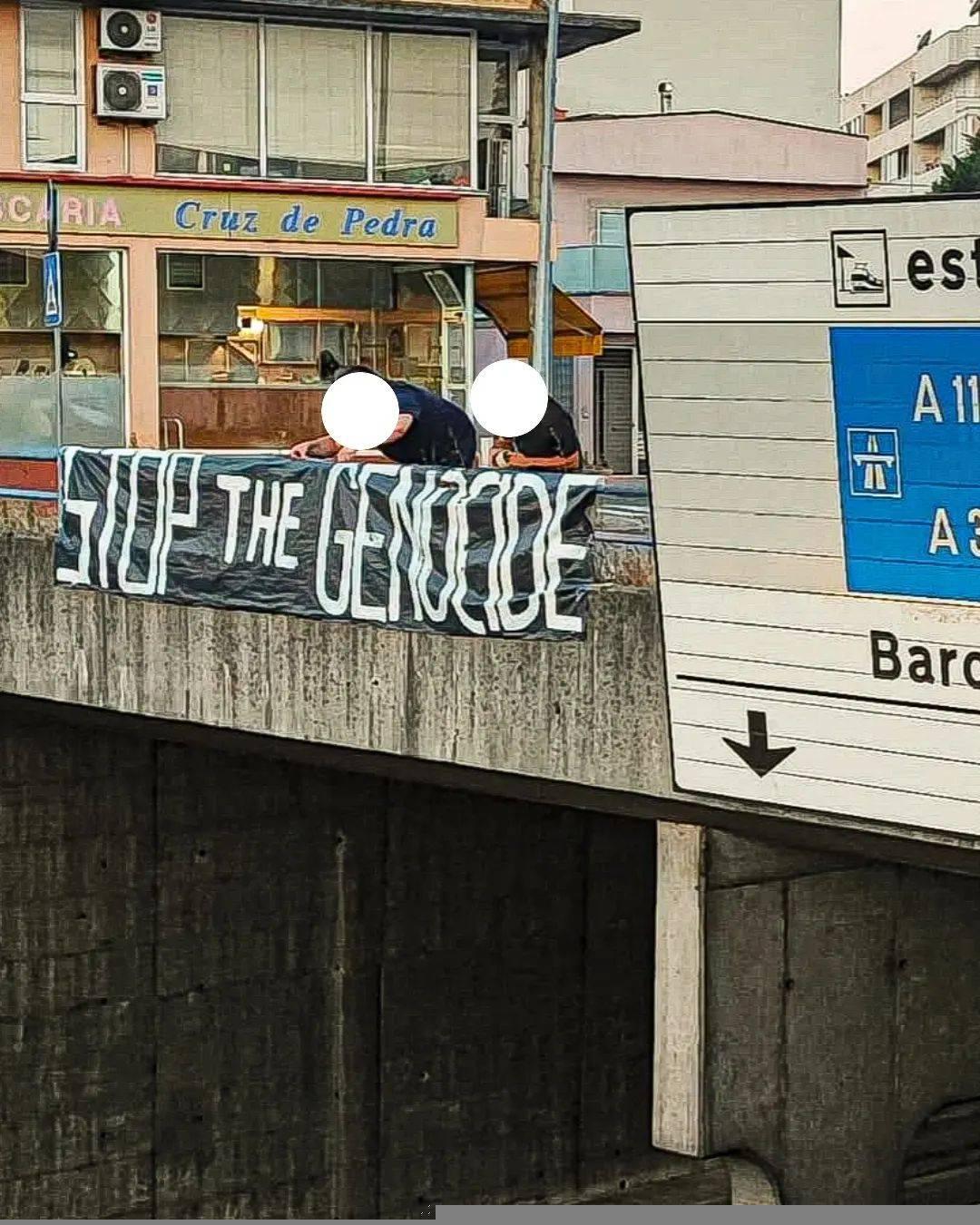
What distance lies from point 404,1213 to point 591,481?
8468 millimetres

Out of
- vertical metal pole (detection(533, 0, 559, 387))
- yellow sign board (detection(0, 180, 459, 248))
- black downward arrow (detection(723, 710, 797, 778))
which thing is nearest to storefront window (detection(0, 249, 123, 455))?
yellow sign board (detection(0, 180, 459, 248))

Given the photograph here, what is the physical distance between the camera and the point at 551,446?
37.3 feet

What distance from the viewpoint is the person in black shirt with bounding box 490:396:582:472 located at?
11273mm

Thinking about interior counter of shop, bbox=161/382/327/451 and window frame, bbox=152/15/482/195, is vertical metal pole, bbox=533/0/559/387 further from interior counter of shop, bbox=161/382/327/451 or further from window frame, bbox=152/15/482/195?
interior counter of shop, bbox=161/382/327/451

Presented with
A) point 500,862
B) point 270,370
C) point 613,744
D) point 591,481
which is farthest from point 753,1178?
point 270,370

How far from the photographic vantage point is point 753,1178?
406 inches

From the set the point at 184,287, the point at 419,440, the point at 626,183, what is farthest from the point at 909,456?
the point at 626,183

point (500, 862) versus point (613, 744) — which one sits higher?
point (613, 744)

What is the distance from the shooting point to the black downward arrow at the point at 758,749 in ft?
28.7

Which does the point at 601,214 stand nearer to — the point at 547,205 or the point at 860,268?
the point at 547,205

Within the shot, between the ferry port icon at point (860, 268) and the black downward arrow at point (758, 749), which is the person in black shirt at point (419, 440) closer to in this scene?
the black downward arrow at point (758, 749)

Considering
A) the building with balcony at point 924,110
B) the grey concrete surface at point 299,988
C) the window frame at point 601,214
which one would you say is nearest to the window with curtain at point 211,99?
the grey concrete surface at point 299,988

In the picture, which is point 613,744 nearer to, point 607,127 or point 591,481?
point 591,481

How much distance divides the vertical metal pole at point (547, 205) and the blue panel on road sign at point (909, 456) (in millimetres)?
15503
